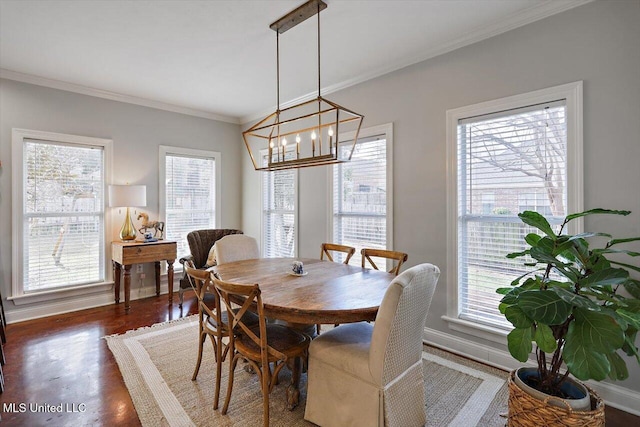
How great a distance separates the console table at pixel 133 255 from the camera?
3.81 m

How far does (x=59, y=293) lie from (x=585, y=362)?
4914 millimetres

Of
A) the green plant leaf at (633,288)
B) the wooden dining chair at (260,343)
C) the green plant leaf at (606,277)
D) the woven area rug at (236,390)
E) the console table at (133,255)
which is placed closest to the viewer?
the green plant leaf at (606,277)

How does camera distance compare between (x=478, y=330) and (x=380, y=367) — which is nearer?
(x=380, y=367)

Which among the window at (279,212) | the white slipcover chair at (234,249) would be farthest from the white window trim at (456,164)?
the window at (279,212)

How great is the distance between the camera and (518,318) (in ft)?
4.77

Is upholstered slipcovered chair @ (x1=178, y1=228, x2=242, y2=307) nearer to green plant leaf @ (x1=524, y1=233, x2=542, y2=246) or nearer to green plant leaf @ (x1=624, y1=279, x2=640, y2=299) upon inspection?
green plant leaf @ (x1=524, y1=233, x2=542, y2=246)

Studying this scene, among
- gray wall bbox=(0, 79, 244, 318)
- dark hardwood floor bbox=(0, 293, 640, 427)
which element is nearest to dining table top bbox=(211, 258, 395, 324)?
dark hardwood floor bbox=(0, 293, 640, 427)

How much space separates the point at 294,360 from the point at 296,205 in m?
2.53

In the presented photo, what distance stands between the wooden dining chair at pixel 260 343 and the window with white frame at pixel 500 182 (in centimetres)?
160

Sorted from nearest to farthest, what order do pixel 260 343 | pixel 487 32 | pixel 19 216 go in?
pixel 260 343 → pixel 487 32 → pixel 19 216

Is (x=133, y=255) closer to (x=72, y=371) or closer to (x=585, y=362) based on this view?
(x=72, y=371)

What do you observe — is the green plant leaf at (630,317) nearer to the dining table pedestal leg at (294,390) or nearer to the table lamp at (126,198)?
the dining table pedestal leg at (294,390)

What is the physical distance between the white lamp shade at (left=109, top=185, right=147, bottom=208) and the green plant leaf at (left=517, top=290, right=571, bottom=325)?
162 inches

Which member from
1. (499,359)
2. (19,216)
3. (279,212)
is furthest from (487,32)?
(19,216)
